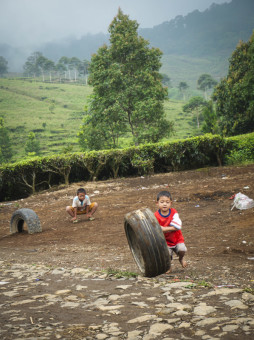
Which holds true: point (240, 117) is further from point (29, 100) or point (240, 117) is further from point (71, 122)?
point (29, 100)

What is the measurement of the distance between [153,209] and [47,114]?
82.2m

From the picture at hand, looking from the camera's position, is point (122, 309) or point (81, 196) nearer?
point (122, 309)

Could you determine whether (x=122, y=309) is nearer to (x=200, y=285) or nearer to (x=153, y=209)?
(x=200, y=285)

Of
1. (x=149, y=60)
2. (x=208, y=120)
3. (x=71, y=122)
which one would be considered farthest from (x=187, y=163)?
(x=71, y=122)

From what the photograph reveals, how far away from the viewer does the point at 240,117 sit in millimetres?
26578

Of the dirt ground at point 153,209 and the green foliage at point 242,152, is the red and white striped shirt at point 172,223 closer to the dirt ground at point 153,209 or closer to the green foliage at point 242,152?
the dirt ground at point 153,209

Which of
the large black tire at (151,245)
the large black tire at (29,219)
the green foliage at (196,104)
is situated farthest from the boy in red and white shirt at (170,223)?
the green foliage at (196,104)

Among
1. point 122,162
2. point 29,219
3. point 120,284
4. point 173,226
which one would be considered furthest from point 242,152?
point 120,284

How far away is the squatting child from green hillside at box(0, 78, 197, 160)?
44241 millimetres

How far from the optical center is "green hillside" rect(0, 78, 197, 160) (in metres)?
65.4

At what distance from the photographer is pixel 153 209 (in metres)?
9.31

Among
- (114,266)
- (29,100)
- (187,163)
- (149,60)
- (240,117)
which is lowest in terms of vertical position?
(114,266)

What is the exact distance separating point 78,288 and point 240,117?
2572 cm

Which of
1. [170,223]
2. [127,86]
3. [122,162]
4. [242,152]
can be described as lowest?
[170,223]
